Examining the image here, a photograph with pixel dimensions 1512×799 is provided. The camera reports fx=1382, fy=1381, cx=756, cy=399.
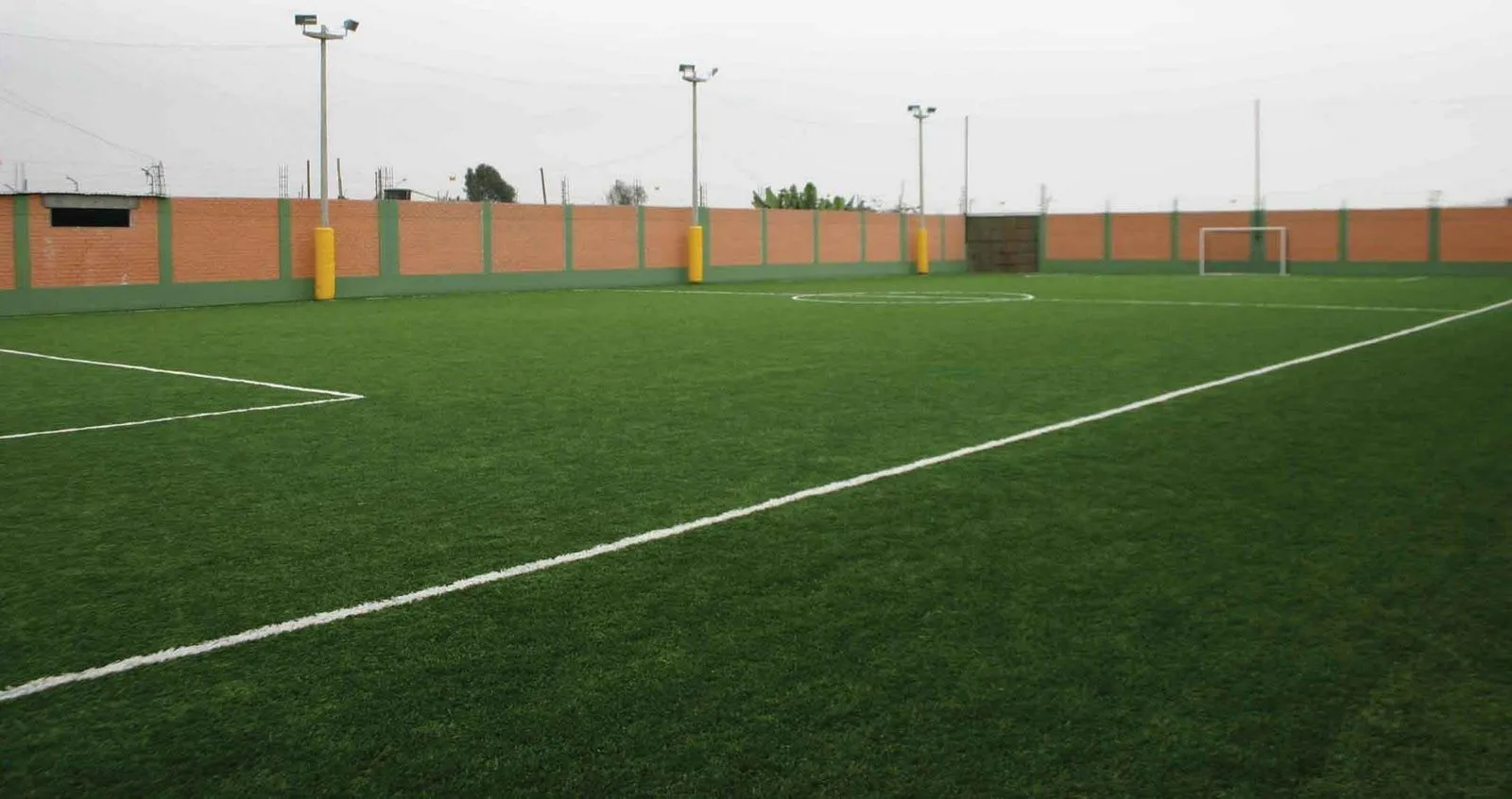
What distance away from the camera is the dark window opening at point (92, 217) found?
20531 millimetres

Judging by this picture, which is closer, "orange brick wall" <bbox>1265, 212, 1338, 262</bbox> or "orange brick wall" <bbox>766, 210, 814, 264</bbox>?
"orange brick wall" <bbox>766, 210, 814, 264</bbox>

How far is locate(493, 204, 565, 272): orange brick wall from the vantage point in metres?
27.7

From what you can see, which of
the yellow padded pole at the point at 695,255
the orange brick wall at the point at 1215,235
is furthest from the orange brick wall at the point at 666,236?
the orange brick wall at the point at 1215,235

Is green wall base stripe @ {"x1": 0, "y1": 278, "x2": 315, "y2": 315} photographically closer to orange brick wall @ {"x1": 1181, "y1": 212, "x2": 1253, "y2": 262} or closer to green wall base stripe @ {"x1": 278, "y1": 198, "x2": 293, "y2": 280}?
green wall base stripe @ {"x1": 278, "y1": 198, "x2": 293, "y2": 280}

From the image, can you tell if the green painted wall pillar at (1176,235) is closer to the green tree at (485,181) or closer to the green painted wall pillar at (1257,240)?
the green painted wall pillar at (1257,240)

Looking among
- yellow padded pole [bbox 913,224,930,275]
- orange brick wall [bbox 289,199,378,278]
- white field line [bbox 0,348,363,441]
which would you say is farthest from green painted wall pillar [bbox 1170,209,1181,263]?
white field line [bbox 0,348,363,441]

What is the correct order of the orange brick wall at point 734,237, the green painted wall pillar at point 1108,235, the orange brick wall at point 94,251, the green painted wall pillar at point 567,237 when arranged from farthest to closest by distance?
the green painted wall pillar at point 1108,235
the orange brick wall at point 734,237
the green painted wall pillar at point 567,237
the orange brick wall at point 94,251

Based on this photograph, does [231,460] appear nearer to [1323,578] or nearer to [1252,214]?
[1323,578]

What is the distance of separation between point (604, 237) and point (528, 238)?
216 centimetres

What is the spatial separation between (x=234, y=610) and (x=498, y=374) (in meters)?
6.83

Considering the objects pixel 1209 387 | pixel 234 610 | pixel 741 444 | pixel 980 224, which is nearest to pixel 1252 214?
pixel 980 224

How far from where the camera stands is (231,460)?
22.8 ft

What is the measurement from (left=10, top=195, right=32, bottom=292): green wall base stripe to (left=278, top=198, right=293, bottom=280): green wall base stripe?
4182mm

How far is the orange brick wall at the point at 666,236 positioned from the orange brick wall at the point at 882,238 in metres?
7.33
